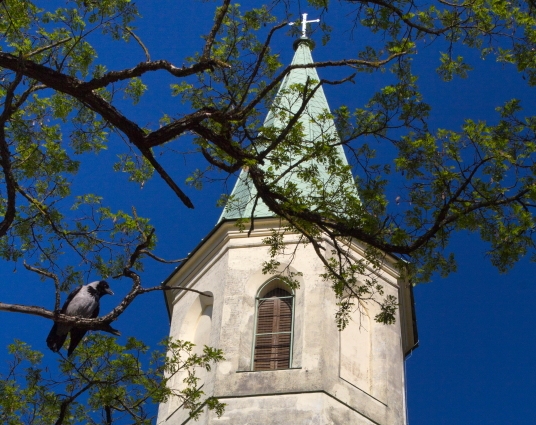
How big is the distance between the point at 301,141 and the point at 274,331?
858cm

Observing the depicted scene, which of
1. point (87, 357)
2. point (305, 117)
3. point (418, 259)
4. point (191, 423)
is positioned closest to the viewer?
point (418, 259)

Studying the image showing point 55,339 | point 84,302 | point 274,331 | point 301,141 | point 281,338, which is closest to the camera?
point 55,339

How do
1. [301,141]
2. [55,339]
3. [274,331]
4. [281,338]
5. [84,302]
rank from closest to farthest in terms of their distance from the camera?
[55,339], [301,141], [84,302], [281,338], [274,331]

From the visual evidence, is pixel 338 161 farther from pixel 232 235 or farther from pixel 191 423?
pixel 232 235

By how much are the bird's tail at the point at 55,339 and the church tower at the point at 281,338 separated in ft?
20.3

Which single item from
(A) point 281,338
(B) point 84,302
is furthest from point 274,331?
(B) point 84,302

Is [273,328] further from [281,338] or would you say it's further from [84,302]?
[84,302]

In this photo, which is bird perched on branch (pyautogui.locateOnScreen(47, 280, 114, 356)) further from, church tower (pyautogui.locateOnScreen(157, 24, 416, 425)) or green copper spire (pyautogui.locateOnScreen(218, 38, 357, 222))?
church tower (pyautogui.locateOnScreen(157, 24, 416, 425))

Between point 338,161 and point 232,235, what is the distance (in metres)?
9.46

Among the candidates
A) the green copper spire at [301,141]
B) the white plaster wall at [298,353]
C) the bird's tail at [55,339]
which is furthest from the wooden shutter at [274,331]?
the bird's tail at [55,339]

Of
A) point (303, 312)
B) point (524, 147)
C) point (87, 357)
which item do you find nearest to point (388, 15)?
point (524, 147)

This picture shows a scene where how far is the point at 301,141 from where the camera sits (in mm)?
11836

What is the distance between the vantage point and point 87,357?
1371 cm

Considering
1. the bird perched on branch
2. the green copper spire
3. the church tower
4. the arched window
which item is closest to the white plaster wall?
the church tower
